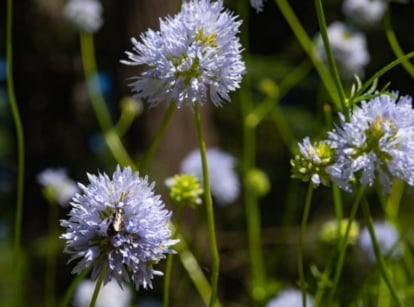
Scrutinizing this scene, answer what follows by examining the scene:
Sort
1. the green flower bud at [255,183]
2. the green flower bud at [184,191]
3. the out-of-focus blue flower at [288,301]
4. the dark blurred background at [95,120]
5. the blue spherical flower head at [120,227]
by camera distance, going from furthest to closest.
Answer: the dark blurred background at [95,120] → the green flower bud at [255,183] → the out-of-focus blue flower at [288,301] → the green flower bud at [184,191] → the blue spherical flower head at [120,227]

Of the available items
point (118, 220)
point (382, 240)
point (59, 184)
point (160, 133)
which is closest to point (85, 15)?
point (59, 184)

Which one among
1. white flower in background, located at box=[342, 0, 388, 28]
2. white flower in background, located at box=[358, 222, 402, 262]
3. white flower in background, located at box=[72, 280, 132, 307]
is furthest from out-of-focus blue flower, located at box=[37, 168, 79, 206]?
white flower in background, located at box=[342, 0, 388, 28]

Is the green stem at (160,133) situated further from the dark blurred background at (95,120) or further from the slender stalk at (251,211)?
the dark blurred background at (95,120)

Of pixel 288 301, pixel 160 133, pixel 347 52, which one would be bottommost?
pixel 288 301

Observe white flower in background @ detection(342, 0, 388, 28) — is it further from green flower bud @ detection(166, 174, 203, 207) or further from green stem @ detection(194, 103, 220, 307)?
green stem @ detection(194, 103, 220, 307)

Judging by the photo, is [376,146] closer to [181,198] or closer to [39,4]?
[181,198]

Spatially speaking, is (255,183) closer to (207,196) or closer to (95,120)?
(207,196)

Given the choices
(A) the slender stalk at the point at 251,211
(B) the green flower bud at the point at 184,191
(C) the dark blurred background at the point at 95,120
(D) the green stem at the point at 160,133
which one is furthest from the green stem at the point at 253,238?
(C) the dark blurred background at the point at 95,120
